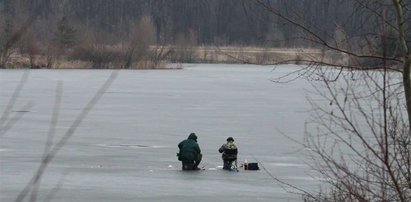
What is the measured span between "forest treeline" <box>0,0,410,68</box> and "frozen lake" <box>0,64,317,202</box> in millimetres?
815

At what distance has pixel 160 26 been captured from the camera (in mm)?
101812

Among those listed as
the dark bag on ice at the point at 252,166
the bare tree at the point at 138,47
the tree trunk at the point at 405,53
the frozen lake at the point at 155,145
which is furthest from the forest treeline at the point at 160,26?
the dark bag on ice at the point at 252,166

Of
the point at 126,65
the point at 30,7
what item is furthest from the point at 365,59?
the point at 126,65

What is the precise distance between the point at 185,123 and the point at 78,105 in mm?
6669

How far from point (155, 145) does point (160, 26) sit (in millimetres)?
83055

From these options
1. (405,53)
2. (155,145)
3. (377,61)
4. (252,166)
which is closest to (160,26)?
(155,145)

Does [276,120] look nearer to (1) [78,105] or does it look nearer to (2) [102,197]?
(1) [78,105]

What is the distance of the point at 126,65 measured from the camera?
201ft

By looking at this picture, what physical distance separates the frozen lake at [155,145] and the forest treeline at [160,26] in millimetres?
815

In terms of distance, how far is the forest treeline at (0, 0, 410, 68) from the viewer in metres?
4.22

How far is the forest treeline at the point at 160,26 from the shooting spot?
166 inches

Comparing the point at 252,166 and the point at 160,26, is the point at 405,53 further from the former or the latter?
the point at 160,26

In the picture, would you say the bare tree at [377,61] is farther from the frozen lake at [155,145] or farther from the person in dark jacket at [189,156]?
the person in dark jacket at [189,156]

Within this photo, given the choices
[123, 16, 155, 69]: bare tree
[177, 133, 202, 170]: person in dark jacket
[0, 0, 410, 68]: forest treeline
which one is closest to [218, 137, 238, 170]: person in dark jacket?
[177, 133, 202, 170]: person in dark jacket
